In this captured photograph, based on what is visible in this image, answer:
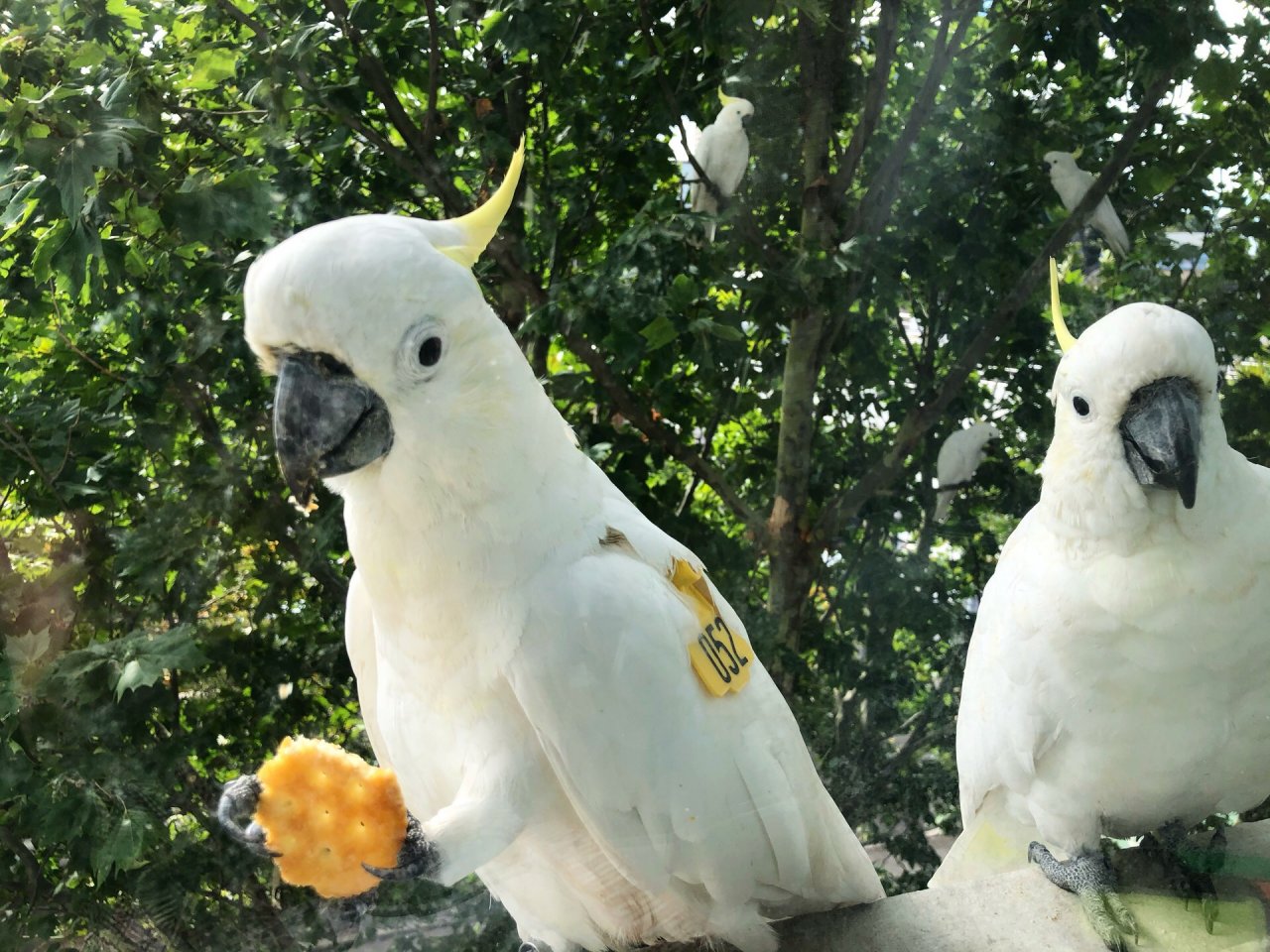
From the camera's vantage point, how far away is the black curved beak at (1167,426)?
3.01 ft

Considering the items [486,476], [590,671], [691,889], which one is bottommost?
[691,889]

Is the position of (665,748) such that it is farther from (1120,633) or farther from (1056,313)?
(1056,313)

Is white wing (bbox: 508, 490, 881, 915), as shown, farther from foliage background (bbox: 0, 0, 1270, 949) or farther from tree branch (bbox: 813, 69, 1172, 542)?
tree branch (bbox: 813, 69, 1172, 542)

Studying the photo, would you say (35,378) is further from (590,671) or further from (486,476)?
(590,671)

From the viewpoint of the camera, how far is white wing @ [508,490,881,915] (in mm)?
908

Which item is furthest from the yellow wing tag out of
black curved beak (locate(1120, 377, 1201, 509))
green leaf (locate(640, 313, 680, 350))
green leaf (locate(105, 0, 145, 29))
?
green leaf (locate(105, 0, 145, 29))

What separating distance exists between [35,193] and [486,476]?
0.57 metres

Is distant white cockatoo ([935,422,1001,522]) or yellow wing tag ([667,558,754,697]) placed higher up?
distant white cockatoo ([935,422,1001,522])

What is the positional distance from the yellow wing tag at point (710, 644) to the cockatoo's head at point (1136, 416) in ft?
1.34

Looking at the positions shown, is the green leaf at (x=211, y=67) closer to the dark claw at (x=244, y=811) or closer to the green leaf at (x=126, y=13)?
the green leaf at (x=126, y=13)

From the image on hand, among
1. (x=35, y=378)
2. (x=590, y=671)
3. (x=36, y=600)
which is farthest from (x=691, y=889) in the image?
(x=35, y=378)

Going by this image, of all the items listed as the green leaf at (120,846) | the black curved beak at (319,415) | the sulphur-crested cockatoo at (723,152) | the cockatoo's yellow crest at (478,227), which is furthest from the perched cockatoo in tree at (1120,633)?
the green leaf at (120,846)

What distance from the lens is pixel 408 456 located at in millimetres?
834

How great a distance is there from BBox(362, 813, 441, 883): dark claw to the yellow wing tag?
1.09ft
